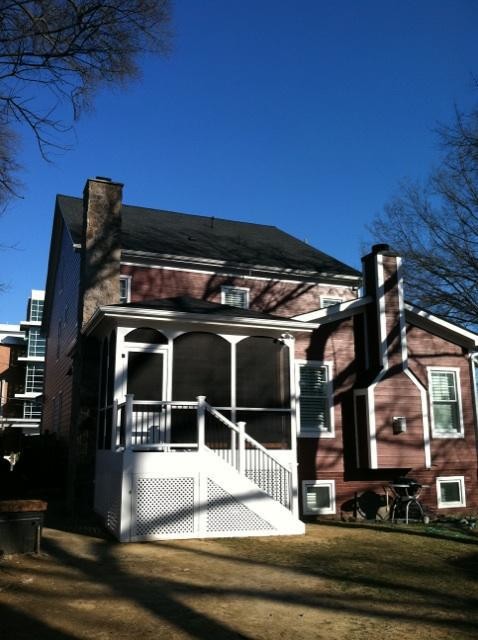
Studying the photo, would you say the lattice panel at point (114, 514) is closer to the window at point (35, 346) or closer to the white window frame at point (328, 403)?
the white window frame at point (328, 403)

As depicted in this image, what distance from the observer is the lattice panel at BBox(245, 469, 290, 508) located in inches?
392

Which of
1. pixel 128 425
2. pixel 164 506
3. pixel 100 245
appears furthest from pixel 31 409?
pixel 164 506

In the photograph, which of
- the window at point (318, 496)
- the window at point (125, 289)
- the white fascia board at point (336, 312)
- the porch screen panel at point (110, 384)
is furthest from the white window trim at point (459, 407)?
the window at point (125, 289)

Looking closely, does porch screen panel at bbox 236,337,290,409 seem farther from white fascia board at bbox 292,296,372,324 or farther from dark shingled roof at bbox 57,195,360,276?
dark shingled roof at bbox 57,195,360,276

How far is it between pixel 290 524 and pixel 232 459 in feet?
4.60

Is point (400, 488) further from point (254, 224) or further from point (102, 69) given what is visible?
point (254, 224)

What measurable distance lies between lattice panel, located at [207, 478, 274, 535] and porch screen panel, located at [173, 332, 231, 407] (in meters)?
2.10

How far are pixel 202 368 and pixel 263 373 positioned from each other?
4.14 feet

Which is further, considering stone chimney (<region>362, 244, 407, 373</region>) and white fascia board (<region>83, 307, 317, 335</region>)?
stone chimney (<region>362, 244, 407, 373</region>)

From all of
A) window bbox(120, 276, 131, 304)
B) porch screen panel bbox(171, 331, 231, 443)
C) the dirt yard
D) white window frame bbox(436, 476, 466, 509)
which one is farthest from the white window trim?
window bbox(120, 276, 131, 304)

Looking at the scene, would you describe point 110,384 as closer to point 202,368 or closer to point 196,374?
point 196,374

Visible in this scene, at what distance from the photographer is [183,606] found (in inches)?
214

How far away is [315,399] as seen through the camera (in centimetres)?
1300

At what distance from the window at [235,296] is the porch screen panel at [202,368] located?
617 centimetres
